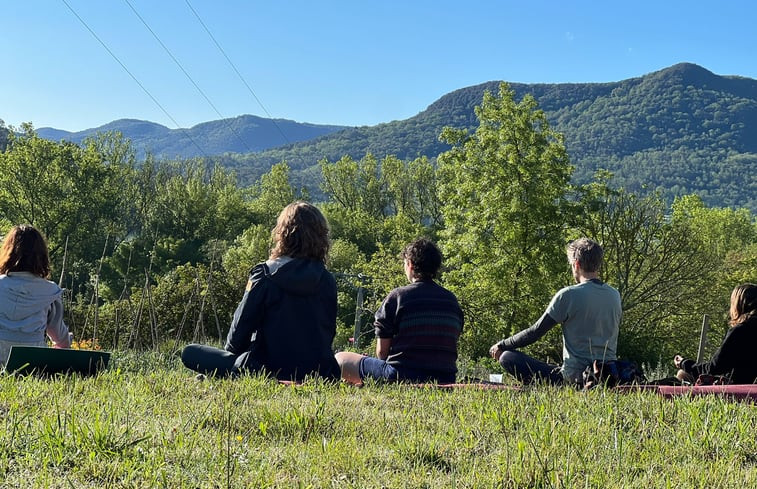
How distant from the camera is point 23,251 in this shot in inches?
186

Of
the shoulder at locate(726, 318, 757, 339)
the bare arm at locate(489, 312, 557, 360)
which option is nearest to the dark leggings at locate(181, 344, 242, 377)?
the bare arm at locate(489, 312, 557, 360)

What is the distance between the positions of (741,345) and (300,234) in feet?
10.4

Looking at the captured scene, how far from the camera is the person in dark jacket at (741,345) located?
16.9ft

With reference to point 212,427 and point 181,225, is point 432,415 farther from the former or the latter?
point 181,225

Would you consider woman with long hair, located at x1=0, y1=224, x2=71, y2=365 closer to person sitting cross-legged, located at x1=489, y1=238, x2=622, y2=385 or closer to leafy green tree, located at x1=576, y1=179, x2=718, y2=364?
person sitting cross-legged, located at x1=489, y1=238, x2=622, y2=385

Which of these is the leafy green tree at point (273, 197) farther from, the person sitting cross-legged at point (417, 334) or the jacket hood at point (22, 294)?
the person sitting cross-legged at point (417, 334)

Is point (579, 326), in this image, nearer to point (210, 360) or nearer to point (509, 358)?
point (509, 358)

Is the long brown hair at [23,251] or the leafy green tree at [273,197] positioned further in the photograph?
the leafy green tree at [273,197]

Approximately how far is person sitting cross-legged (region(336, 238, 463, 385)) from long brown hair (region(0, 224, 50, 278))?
2225 millimetres

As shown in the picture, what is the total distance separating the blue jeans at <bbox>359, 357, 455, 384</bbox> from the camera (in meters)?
4.80

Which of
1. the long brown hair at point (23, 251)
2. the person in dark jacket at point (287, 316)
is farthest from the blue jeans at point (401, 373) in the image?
the long brown hair at point (23, 251)

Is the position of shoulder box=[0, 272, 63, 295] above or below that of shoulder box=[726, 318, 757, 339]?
above

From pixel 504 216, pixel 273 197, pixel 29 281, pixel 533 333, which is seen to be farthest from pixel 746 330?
pixel 273 197

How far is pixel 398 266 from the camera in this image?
26484mm
